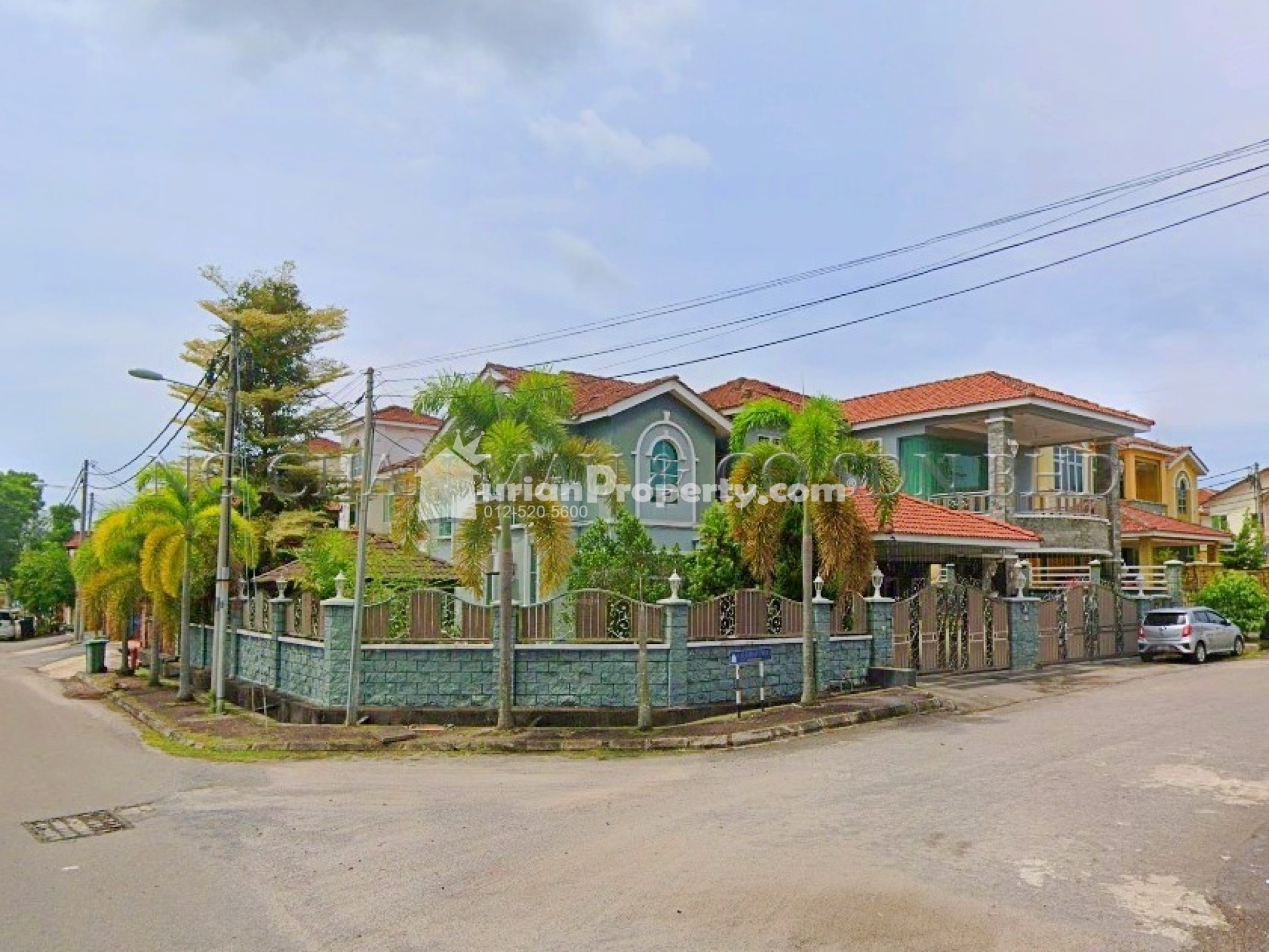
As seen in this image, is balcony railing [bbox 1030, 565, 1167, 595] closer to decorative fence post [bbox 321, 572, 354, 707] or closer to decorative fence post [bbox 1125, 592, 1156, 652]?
decorative fence post [bbox 1125, 592, 1156, 652]

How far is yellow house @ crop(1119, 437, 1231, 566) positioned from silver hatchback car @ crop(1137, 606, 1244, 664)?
8758 mm

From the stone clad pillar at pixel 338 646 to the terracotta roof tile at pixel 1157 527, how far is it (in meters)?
27.7

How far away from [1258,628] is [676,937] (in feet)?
99.6

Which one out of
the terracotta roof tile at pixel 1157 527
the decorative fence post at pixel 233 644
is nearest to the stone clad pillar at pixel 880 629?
the decorative fence post at pixel 233 644

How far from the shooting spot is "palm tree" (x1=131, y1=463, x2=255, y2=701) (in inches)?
824

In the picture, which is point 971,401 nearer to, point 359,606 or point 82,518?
point 359,606

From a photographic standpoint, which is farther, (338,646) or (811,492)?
(811,492)

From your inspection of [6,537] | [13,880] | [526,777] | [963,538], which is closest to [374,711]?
[526,777]

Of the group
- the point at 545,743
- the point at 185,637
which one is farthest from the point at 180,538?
the point at 545,743

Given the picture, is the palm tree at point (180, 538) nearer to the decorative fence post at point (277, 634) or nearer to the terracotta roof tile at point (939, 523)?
the decorative fence post at point (277, 634)

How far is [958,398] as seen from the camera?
87.9ft

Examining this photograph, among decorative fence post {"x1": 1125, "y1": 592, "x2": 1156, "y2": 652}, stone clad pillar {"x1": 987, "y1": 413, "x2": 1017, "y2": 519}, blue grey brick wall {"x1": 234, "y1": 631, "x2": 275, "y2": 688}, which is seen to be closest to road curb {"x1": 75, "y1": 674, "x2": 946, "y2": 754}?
blue grey brick wall {"x1": 234, "y1": 631, "x2": 275, "y2": 688}

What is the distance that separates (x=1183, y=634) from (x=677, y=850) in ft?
70.7

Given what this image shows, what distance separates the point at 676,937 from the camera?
5.86 m
